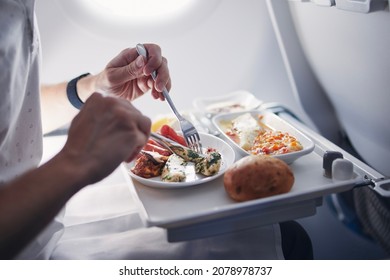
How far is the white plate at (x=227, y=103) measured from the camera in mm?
1266

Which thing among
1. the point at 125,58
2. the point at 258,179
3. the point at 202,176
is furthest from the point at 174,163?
the point at 125,58

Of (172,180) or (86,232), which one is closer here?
(172,180)

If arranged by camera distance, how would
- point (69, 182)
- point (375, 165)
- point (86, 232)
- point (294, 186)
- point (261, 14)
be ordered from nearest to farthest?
point (69, 182) → point (294, 186) → point (86, 232) → point (375, 165) → point (261, 14)

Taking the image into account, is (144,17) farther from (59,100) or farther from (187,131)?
(187,131)

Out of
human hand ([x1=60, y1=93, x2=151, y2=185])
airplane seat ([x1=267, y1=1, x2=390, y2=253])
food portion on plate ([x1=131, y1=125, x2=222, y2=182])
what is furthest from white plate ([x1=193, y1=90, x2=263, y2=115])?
human hand ([x1=60, y1=93, x2=151, y2=185])

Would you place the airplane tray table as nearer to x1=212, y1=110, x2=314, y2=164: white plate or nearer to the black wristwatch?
x1=212, y1=110, x2=314, y2=164: white plate

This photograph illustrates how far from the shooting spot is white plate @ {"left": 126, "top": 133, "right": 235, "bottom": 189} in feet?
2.43

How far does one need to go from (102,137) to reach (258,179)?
0.86 feet

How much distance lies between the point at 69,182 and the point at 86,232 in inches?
13.7

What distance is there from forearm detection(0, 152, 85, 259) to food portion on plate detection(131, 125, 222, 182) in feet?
0.79

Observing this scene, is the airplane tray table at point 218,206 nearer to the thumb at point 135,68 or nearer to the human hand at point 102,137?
the human hand at point 102,137
